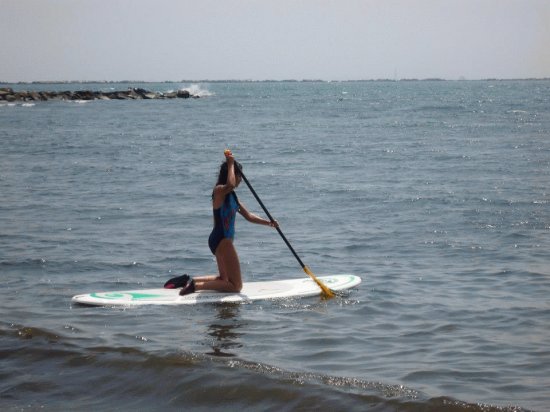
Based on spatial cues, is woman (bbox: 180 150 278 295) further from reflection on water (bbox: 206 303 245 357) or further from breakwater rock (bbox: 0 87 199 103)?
breakwater rock (bbox: 0 87 199 103)

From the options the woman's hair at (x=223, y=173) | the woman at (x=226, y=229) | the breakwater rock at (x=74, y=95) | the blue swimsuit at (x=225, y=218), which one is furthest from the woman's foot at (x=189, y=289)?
the breakwater rock at (x=74, y=95)

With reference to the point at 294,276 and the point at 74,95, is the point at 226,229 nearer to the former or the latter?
the point at 294,276

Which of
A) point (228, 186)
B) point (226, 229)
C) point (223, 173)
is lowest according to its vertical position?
point (226, 229)

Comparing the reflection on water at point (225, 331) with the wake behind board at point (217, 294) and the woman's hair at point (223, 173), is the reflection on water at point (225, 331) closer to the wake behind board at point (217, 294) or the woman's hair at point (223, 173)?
the wake behind board at point (217, 294)

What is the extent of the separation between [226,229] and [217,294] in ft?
2.48

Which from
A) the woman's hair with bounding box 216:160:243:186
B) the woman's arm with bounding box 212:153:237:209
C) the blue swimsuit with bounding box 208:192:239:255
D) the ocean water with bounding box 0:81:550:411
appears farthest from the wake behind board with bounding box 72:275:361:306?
the woman's hair with bounding box 216:160:243:186

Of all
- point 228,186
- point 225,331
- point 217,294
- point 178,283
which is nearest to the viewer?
point 225,331

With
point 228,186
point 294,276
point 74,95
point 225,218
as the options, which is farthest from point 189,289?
point 74,95

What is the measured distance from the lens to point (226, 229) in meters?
9.21

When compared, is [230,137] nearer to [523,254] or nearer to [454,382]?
[523,254]

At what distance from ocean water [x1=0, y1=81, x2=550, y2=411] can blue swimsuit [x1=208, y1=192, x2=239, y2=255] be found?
0.79 m

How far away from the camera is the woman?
29.4 feet

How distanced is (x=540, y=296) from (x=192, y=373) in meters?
4.65

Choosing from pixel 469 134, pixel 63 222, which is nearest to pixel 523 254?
pixel 63 222
